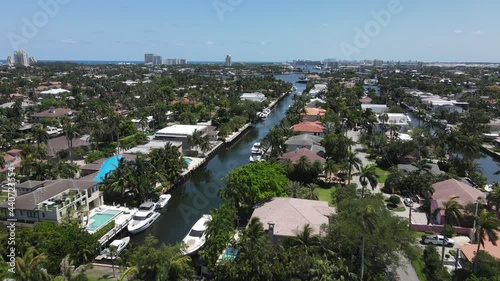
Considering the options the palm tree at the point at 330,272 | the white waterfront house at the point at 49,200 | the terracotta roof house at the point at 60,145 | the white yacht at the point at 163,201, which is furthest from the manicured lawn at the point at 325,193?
the terracotta roof house at the point at 60,145

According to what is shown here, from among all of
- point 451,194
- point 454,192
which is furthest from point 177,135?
point 454,192

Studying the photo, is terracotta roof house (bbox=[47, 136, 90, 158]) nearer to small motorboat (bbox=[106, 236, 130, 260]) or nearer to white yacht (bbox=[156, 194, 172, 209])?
white yacht (bbox=[156, 194, 172, 209])

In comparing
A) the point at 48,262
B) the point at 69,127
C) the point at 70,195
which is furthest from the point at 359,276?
the point at 69,127

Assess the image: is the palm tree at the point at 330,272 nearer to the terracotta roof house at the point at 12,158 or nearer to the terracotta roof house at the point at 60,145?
the terracotta roof house at the point at 12,158

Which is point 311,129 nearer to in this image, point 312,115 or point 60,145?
point 312,115

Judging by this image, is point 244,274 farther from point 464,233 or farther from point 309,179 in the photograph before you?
point 309,179
